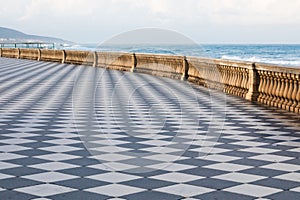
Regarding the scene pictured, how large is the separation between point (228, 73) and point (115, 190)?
1148 cm

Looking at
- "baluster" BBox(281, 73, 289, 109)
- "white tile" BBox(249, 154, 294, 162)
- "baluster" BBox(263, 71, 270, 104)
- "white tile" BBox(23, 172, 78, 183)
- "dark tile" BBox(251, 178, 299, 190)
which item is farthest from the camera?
"baluster" BBox(263, 71, 270, 104)

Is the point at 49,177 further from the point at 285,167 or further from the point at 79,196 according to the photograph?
the point at 285,167

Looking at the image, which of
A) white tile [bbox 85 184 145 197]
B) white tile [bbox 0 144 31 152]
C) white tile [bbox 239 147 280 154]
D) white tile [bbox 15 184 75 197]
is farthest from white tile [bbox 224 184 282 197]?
white tile [bbox 0 144 31 152]

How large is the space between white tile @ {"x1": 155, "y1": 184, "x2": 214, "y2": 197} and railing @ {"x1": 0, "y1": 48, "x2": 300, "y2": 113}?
638 centimetres

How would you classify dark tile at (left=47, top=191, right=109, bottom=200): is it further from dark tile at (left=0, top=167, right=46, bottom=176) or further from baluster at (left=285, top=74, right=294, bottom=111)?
baluster at (left=285, top=74, right=294, bottom=111)

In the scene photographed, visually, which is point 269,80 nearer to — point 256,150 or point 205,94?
point 205,94

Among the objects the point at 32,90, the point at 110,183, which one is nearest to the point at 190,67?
the point at 32,90

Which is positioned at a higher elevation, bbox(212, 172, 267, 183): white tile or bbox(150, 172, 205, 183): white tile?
bbox(212, 172, 267, 183): white tile

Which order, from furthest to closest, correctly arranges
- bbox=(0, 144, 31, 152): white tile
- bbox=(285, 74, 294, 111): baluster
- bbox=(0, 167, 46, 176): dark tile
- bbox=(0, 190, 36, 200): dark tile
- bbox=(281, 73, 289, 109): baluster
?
bbox=(281, 73, 289, 109): baluster < bbox=(285, 74, 294, 111): baluster < bbox=(0, 144, 31, 152): white tile < bbox=(0, 167, 46, 176): dark tile < bbox=(0, 190, 36, 200): dark tile

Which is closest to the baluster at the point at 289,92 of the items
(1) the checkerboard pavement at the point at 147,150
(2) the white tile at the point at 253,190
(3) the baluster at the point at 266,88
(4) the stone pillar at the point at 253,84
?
(1) the checkerboard pavement at the point at 147,150

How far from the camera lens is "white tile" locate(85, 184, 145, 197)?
17.6ft

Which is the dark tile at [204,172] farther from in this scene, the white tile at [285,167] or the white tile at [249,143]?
the white tile at [249,143]

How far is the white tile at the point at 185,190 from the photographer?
536 centimetres

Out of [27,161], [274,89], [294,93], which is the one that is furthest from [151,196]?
[274,89]
